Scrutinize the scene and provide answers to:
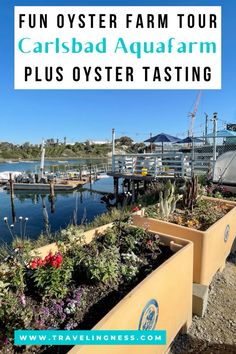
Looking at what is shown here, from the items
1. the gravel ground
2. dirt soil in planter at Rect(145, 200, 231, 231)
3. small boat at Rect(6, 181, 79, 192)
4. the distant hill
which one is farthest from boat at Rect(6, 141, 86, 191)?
the distant hill

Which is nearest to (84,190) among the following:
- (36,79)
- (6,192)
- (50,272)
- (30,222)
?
(6,192)

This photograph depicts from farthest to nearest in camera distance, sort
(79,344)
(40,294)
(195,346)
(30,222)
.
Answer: (30,222), (195,346), (40,294), (79,344)

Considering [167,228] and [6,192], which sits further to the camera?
[6,192]

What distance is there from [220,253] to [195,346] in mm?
1629

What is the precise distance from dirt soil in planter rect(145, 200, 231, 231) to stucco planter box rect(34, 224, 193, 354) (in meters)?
1.06

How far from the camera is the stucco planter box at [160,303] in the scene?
1.95 m

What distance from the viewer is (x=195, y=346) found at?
3.05m

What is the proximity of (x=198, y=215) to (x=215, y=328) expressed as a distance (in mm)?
1898

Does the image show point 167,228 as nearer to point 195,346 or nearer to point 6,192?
point 195,346

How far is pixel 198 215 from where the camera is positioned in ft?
15.9

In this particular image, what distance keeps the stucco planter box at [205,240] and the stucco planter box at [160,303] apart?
1.28 ft

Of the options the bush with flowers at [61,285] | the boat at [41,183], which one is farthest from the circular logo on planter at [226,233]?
the boat at [41,183]

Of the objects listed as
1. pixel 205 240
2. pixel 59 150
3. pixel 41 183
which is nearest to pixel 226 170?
pixel 205 240

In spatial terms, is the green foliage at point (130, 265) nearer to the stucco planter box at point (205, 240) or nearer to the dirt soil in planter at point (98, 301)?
the dirt soil in planter at point (98, 301)
